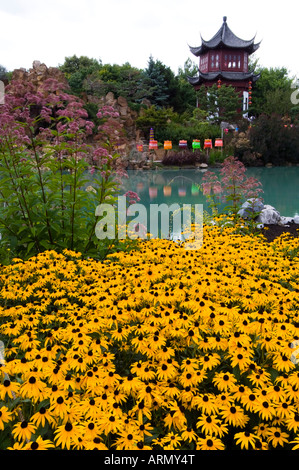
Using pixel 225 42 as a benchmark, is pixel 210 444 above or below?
below

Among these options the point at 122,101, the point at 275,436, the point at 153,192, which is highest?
the point at 122,101

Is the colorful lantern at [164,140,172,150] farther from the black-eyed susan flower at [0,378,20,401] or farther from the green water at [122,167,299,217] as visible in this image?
the black-eyed susan flower at [0,378,20,401]

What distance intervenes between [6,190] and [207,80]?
1349 inches

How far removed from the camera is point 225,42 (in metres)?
34.8

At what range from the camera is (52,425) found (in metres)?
1.53

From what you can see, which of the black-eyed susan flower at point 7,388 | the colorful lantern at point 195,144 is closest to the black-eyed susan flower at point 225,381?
the black-eyed susan flower at point 7,388

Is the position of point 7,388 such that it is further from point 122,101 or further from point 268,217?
point 122,101

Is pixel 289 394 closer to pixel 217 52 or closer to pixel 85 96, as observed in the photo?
pixel 85 96

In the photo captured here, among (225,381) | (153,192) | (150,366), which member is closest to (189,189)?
(153,192)

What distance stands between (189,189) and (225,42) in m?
25.1

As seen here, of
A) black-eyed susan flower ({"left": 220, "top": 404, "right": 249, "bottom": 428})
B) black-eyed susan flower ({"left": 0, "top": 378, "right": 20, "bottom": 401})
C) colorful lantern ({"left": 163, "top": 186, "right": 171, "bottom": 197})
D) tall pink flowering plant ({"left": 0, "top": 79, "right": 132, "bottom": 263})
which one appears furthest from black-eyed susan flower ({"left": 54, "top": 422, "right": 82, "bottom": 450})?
colorful lantern ({"left": 163, "top": 186, "right": 171, "bottom": 197})

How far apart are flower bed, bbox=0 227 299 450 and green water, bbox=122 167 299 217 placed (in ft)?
28.0

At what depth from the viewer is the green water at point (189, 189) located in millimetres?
12541

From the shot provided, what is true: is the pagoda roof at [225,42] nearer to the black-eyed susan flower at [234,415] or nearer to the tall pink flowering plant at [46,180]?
the tall pink flowering plant at [46,180]
